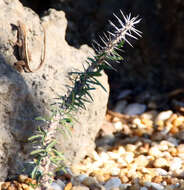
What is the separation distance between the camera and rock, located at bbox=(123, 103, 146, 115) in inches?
152

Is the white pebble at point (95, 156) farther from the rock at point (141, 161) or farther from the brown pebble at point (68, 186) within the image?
the brown pebble at point (68, 186)

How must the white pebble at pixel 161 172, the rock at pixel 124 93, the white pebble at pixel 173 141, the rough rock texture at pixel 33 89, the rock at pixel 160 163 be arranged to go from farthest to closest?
the rock at pixel 124 93, the white pebble at pixel 173 141, the rock at pixel 160 163, the white pebble at pixel 161 172, the rough rock texture at pixel 33 89

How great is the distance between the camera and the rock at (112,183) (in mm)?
2477

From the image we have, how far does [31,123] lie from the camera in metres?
2.33

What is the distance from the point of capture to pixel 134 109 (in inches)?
154

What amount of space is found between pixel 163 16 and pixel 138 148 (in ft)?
5.70

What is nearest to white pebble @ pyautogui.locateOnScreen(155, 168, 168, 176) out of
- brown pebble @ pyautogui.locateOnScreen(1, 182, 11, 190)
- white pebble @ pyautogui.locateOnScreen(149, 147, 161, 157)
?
white pebble @ pyautogui.locateOnScreen(149, 147, 161, 157)

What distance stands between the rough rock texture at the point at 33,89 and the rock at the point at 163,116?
3.11 feet

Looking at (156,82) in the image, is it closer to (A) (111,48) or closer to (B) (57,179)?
(B) (57,179)

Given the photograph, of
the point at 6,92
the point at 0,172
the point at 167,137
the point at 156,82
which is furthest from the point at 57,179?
the point at 156,82

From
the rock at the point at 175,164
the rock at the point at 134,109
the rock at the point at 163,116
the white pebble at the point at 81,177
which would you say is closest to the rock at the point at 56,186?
the white pebble at the point at 81,177

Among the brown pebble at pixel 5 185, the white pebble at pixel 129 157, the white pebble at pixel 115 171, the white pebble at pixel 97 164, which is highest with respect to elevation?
the white pebble at pixel 129 157

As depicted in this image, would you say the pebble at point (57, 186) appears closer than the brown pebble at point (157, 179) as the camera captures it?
Yes

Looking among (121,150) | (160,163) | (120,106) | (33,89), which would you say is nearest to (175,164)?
(160,163)
